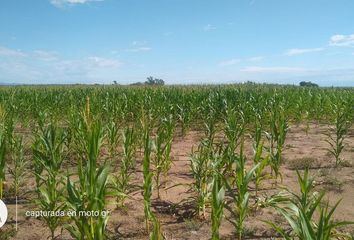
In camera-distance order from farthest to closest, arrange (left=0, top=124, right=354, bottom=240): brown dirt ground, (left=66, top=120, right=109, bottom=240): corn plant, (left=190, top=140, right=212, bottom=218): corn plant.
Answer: (left=190, top=140, right=212, bottom=218): corn plant, (left=0, top=124, right=354, bottom=240): brown dirt ground, (left=66, top=120, right=109, bottom=240): corn plant

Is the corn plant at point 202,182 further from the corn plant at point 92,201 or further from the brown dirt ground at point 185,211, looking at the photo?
the corn plant at point 92,201

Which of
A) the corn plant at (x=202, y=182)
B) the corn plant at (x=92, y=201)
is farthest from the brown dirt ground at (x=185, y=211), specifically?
the corn plant at (x=92, y=201)

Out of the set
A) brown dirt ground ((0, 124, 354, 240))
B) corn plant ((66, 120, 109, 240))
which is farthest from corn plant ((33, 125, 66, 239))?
corn plant ((66, 120, 109, 240))

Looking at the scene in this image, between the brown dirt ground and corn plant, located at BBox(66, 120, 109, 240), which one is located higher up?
corn plant, located at BBox(66, 120, 109, 240)

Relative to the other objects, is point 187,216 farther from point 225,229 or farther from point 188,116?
point 188,116

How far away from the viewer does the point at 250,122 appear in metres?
10.6

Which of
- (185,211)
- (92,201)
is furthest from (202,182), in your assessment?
(92,201)

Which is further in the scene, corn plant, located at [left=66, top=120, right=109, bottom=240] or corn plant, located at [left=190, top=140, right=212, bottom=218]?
corn plant, located at [left=190, top=140, right=212, bottom=218]

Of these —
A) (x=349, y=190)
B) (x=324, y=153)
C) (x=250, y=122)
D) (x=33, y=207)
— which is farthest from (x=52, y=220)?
(x=250, y=122)

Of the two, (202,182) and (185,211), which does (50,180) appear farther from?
(202,182)

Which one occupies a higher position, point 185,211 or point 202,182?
point 202,182

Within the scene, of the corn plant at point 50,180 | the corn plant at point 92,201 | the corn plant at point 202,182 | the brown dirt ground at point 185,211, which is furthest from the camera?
the corn plant at point 202,182

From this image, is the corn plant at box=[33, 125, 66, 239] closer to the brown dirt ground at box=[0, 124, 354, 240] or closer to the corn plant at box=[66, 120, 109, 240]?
the brown dirt ground at box=[0, 124, 354, 240]

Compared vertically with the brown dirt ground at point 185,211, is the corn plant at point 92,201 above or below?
above
